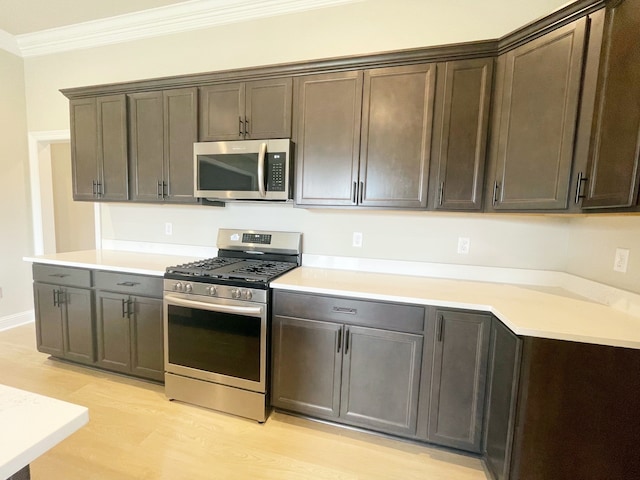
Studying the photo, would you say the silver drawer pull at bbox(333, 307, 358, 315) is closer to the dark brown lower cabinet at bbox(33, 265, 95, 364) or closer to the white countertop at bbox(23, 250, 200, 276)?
the white countertop at bbox(23, 250, 200, 276)

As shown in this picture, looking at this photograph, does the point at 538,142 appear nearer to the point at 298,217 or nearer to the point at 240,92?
the point at 298,217

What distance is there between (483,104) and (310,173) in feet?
3.85

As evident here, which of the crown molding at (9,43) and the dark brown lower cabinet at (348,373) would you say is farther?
the crown molding at (9,43)

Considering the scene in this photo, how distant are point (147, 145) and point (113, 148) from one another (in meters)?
0.36

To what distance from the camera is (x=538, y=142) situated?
1727 mm

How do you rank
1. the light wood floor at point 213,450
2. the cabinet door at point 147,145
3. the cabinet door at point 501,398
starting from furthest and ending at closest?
1. the cabinet door at point 147,145
2. the light wood floor at point 213,450
3. the cabinet door at point 501,398

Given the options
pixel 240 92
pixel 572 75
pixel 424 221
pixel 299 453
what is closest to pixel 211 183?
pixel 240 92

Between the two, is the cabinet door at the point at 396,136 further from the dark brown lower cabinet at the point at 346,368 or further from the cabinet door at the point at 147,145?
the cabinet door at the point at 147,145

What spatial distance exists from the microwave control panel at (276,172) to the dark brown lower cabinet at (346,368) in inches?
30.6

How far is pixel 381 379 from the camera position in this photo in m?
1.90

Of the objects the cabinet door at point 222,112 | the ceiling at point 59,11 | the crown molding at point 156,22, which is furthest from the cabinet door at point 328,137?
the ceiling at point 59,11

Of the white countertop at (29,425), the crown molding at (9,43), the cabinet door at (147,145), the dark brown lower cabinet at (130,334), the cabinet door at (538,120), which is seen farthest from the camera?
the crown molding at (9,43)

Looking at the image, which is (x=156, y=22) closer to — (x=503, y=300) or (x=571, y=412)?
(x=503, y=300)

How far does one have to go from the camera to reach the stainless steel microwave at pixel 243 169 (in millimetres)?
2225
